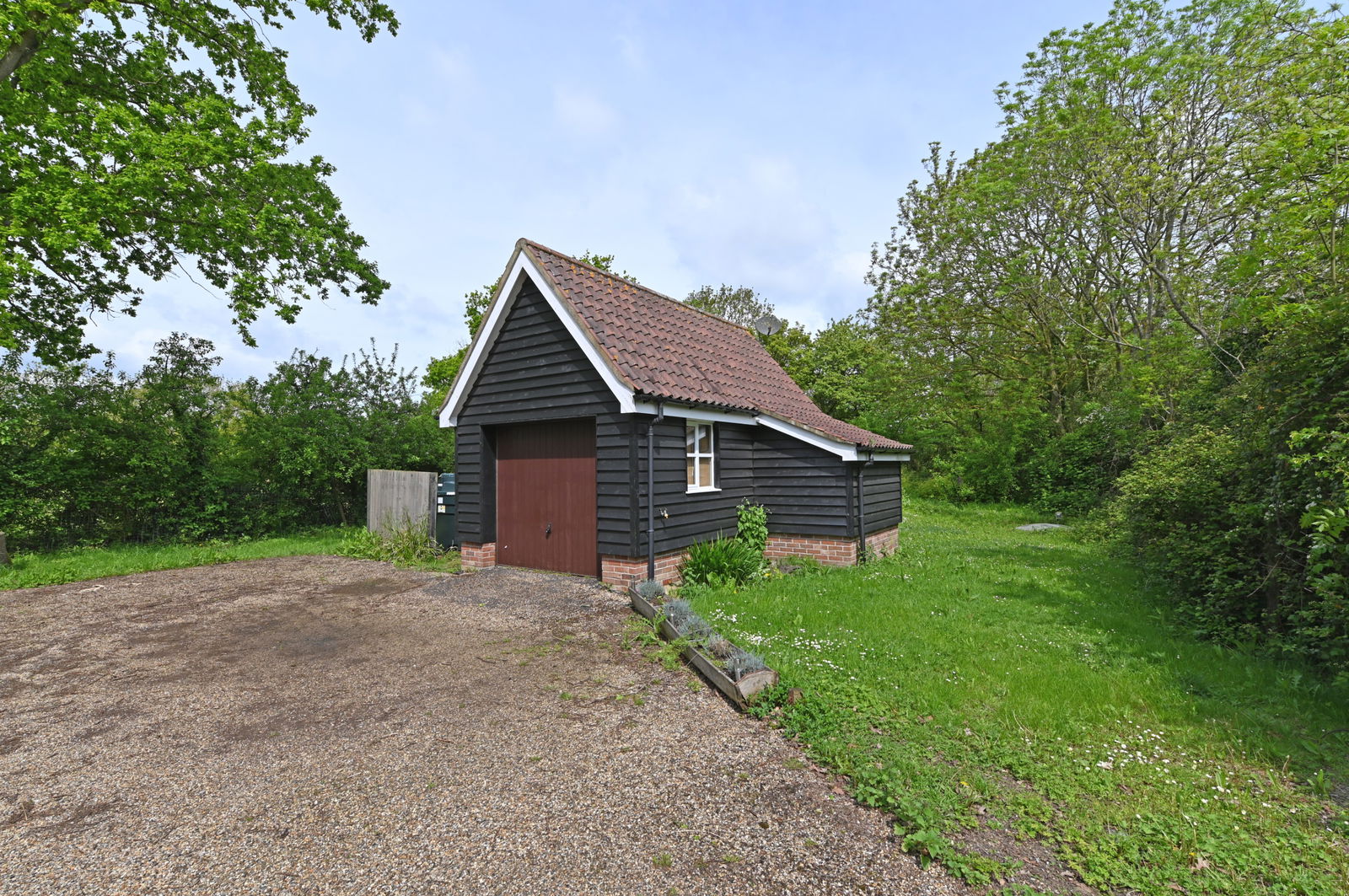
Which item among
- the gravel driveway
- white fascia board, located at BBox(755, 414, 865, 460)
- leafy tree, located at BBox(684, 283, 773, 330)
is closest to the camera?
the gravel driveway

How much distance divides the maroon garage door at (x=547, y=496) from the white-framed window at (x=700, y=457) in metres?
1.68

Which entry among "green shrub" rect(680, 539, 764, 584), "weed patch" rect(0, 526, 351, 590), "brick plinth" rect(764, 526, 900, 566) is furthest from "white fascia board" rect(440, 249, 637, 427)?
"weed patch" rect(0, 526, 351, 590)

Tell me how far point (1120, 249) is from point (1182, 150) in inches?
125

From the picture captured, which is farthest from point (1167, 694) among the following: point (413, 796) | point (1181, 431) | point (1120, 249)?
point (1120, 249)

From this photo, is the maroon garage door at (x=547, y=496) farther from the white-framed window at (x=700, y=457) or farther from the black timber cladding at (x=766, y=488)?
the white-framed window at (x=700, y=457)

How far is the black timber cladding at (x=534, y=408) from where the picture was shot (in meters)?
8.62

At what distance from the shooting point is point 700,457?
9.89m

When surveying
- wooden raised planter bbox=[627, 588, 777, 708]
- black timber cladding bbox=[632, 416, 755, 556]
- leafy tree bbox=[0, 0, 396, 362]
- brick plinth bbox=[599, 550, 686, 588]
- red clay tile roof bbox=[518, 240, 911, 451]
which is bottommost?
wooden raised planter bbox=[627, 588, 777, 708]

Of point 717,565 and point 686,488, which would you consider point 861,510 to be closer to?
Answer: point 717,565

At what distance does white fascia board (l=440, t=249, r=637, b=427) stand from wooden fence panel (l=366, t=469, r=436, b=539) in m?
2.77

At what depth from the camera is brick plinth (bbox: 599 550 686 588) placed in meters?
8.41

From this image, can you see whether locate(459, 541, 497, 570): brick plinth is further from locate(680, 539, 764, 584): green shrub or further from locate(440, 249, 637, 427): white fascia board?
locate(680, 539, 764, 584): green shrub

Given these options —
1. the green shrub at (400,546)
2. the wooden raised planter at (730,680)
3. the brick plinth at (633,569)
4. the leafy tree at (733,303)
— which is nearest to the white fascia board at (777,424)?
the brick plinth at (633,569)

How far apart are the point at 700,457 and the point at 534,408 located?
300 cm
